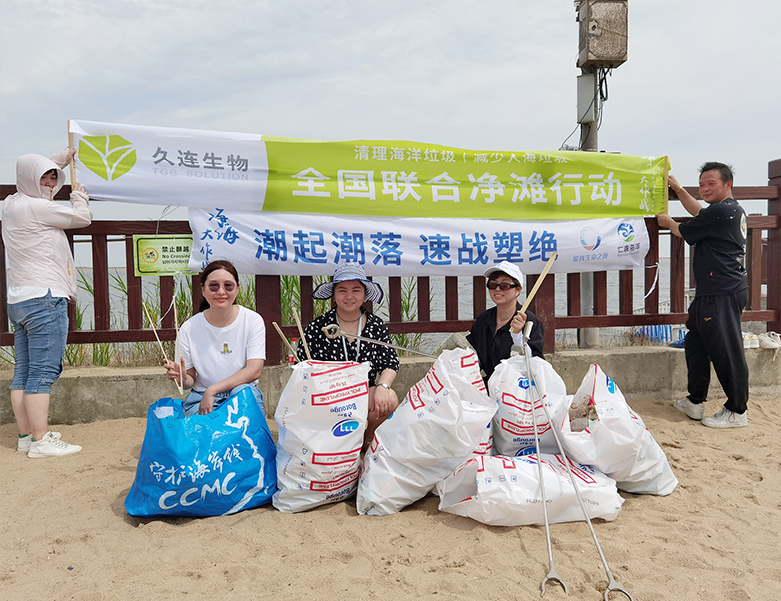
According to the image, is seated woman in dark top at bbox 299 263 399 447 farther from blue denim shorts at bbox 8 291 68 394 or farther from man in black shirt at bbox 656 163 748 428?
man in black shirt at bbox 656 163 748 428

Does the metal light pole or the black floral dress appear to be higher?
the metal light pole

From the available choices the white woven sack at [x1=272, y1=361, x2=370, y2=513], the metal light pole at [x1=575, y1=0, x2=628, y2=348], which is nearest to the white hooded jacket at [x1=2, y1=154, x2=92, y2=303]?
the white woven sack at [x1=272, y1=361, x2=370, y2=513]

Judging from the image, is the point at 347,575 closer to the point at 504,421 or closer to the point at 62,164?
the point at 504,421

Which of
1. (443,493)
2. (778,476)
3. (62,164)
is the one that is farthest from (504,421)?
(62,164)

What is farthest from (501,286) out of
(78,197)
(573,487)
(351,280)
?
(78,197)

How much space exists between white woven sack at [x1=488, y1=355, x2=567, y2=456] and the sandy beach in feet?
1.40

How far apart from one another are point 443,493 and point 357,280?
1179 millimetres

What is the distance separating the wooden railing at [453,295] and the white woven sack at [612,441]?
1.73 meters

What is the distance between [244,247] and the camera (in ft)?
13.2

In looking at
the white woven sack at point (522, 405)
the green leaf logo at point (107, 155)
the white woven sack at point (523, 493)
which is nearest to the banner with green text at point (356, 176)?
the green leaf logo at point (107, 155)

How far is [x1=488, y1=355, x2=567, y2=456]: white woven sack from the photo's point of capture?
9.02 feet

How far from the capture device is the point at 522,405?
9.04 feet

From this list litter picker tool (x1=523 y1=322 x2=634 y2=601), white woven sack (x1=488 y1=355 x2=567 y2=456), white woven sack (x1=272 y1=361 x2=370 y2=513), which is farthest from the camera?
white woven sack (x1=488 y1=355 x2=567 y2=456)

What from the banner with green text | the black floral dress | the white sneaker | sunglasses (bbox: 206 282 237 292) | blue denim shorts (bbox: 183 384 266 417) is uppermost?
the banner with green text
